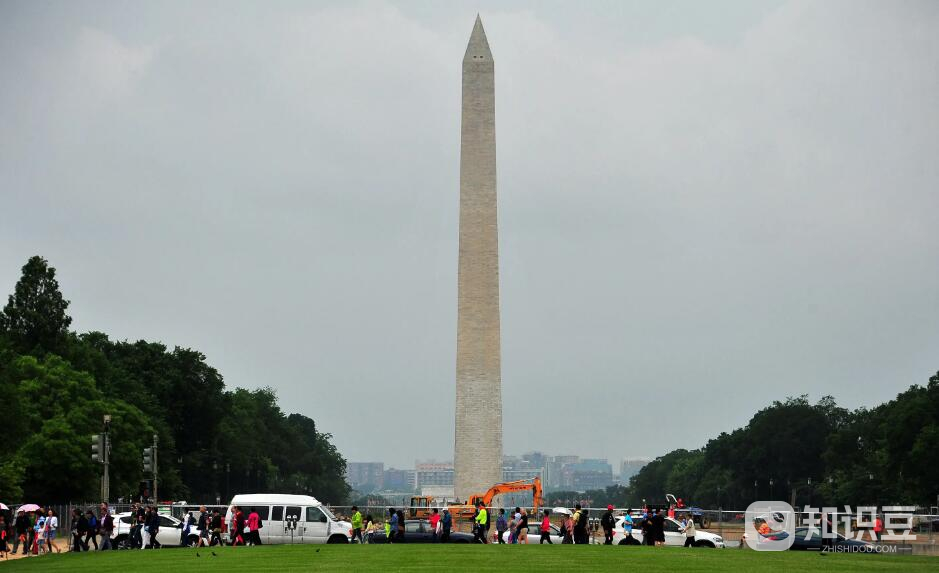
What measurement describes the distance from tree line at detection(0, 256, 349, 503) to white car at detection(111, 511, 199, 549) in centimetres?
1986

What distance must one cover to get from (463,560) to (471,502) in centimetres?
3187

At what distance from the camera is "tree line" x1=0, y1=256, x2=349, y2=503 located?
7262cm

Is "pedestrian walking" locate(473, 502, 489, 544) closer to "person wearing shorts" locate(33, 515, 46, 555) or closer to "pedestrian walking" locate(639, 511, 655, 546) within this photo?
"pedestrian walking" locate(639, 511, 655, 546)

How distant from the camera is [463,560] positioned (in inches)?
1321

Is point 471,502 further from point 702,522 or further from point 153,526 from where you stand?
point 153,526

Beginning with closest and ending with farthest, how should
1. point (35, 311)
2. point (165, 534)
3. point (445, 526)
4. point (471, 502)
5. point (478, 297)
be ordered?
point (445, 526), point (165, 534), point (471, 502), point (478, 297), point (35, 311)

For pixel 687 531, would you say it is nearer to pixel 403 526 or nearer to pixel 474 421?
pixel 403 526

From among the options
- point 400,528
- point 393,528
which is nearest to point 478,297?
point 393,528

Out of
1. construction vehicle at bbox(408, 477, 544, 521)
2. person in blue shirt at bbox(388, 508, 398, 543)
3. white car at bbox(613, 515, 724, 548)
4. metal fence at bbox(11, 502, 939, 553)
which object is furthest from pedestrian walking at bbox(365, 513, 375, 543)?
white car at bbox(613, 515, 724, 548)

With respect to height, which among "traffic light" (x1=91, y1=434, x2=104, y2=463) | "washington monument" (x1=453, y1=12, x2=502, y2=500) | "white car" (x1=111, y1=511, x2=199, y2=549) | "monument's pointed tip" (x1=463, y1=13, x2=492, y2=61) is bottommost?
"white car" (x1=111, y1=511, x2=199, y2=549)

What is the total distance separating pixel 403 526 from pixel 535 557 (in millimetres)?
10384

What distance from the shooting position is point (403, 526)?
44.1 m

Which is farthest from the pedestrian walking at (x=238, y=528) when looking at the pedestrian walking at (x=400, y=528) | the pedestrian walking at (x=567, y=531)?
the pedestrian walking at (x=567, y=531)

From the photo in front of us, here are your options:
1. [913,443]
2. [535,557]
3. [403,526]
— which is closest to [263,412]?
[913,443]
